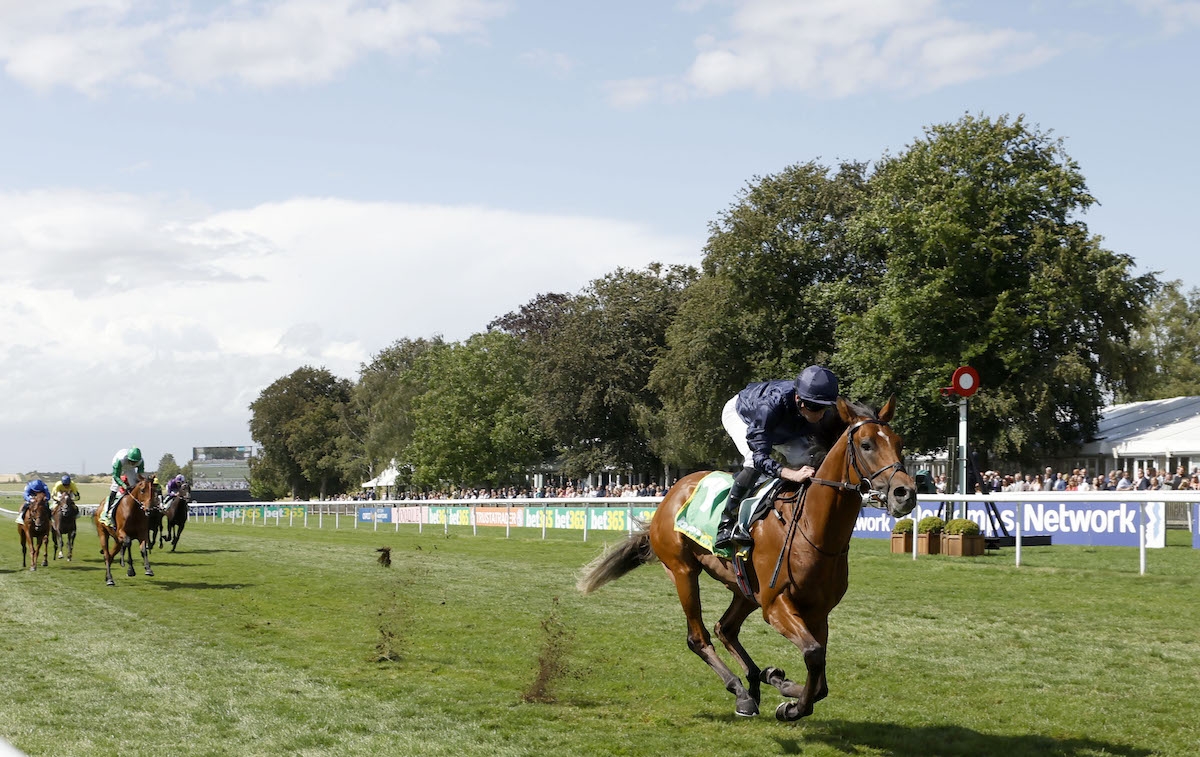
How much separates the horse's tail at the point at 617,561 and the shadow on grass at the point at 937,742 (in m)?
1.78

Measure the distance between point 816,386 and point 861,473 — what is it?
1.90 feet

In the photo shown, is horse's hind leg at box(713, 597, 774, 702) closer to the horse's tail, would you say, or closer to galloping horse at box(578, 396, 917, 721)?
galloping horse at box(578, 396, 917, 721)

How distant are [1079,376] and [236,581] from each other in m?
22.8

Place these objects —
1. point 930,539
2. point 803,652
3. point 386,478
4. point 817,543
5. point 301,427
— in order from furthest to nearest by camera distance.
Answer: point 301,427 → point 386,478 → point 930,539 → point 817,543 → point 803,652

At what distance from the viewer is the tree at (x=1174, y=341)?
5266 centimetres

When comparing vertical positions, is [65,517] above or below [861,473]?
below

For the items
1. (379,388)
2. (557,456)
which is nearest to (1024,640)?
(557,456)

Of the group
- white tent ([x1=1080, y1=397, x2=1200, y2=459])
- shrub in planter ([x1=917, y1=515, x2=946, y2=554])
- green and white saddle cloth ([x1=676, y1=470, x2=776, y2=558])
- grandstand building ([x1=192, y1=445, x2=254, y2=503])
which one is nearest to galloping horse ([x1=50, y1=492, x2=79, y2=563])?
shrub in planter ([x1=917, y1=515, x2=946, y2=554])

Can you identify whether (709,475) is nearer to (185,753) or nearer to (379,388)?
(185,753)

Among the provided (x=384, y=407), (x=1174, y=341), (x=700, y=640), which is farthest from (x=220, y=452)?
(x=700, y=640)

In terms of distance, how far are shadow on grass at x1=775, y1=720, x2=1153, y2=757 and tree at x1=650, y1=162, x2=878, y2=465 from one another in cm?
3084

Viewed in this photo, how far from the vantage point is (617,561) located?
721 centimetres

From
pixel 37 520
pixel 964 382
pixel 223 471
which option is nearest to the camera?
pixel 37 520

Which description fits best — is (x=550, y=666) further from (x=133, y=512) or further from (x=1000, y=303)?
(x=1000, y=303)
